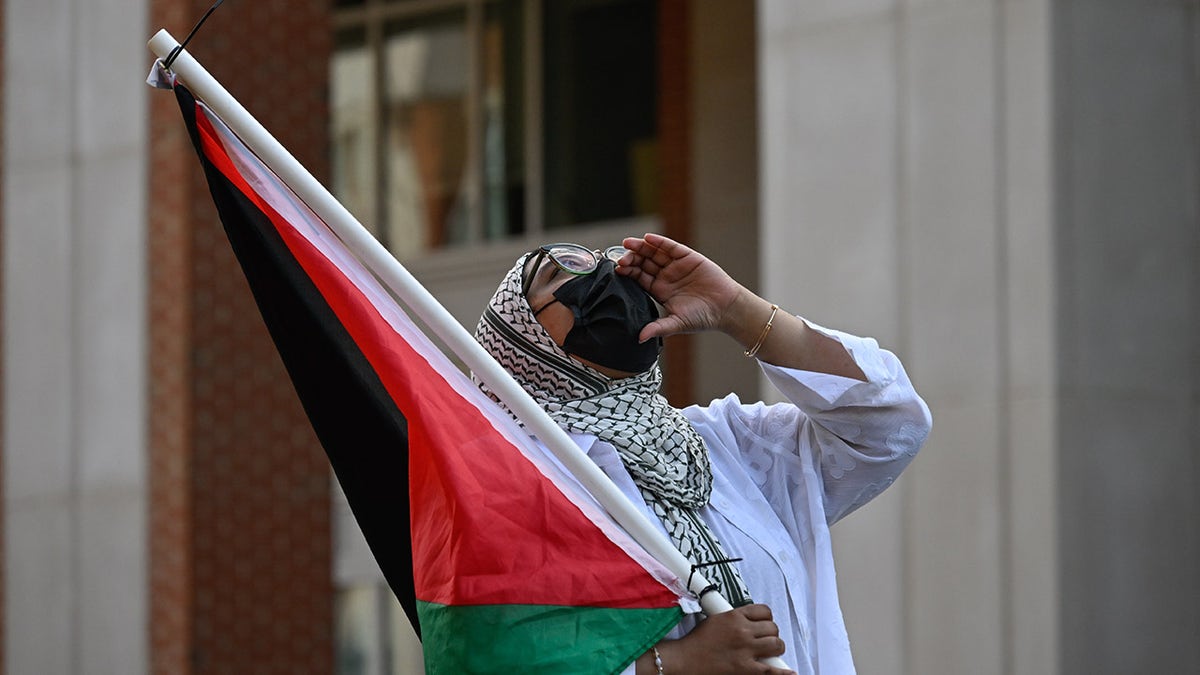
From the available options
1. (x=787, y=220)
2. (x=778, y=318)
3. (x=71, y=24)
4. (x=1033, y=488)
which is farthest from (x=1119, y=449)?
(x=71, y=24)

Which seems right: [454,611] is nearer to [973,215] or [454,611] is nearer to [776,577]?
[776,577]

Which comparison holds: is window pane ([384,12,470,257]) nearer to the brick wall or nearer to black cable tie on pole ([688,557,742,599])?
the brick wall

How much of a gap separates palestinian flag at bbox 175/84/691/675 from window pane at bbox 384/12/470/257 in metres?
12.3

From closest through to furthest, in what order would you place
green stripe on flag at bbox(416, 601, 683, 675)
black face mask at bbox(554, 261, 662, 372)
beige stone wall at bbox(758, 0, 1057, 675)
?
1. green stripe on flag at bbox(416, 601, 683, 675)
2. black face mask at bbox(554, 261, 662, 372)
3. beige stone wall at bbox(758, 0, 1057, 675)

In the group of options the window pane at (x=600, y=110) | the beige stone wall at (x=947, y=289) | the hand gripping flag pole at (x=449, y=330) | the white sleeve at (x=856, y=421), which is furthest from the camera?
the window pane at (x=600, y=110)

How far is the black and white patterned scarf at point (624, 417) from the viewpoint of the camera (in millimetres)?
3674

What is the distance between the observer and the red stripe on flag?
11.4 ft

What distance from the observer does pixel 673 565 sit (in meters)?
3.52

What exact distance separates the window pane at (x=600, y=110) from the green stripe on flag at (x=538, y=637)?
11.6 m

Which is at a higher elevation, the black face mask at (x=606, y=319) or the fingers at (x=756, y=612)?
the black face mask at (x=606, y=319)

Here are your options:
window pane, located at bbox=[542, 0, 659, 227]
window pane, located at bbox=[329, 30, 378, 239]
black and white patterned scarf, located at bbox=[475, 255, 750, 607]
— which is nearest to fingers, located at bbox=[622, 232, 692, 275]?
black and white patterned scarf, located at bbox=[475, 255, 750, 607]

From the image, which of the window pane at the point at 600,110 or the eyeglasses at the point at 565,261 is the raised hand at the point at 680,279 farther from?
the window pane at the point at 600,110

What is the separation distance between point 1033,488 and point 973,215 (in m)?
1.30

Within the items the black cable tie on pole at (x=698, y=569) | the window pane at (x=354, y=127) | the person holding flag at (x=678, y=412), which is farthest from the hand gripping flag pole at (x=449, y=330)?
the window pane at (x=354, y=127)
